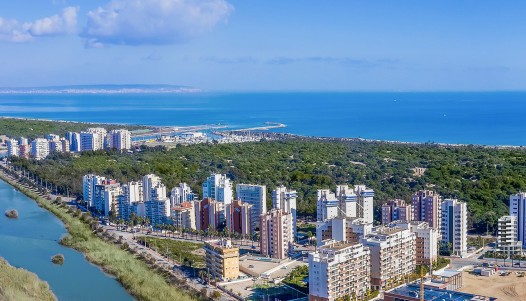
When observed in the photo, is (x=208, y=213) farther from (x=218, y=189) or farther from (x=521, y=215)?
(x=521, y=215)

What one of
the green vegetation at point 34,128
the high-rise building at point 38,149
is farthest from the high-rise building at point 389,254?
the green vegetation at point 34,128

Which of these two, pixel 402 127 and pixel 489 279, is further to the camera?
pixel 402 127

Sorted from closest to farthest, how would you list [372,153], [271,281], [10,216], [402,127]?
[271,281], [10,216], [372,153], [402,127]

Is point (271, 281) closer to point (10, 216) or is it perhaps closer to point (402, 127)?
A: point (10, 216)

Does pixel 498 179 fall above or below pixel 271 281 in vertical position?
above

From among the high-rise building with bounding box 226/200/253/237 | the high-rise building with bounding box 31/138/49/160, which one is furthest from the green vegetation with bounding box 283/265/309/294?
the high-rise building with bounding box 31/138/49/160

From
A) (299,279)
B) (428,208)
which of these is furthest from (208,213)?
(428,208)

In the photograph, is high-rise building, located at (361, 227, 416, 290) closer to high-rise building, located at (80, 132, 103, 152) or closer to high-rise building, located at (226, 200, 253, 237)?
high-rise building, located at (226, 200, 253, 237)

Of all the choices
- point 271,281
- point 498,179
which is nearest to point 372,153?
point 498,179
